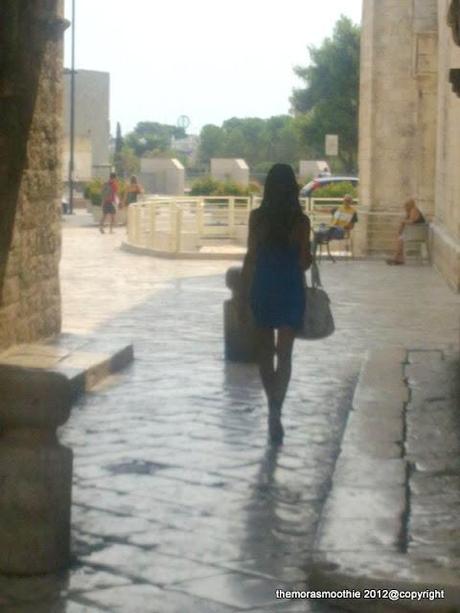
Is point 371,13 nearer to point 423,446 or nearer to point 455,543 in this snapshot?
Answer: point 423,446

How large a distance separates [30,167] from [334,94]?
233 ft

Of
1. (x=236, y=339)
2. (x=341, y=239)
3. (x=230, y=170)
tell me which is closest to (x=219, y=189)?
(x=341, y=239)

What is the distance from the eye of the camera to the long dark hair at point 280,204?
885 cm

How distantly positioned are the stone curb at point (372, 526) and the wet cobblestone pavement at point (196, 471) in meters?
0.15

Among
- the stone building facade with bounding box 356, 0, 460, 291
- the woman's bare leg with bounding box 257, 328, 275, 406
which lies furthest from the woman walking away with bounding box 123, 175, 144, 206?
the woman's bare leg with bounding box 257, 328, 275, 406

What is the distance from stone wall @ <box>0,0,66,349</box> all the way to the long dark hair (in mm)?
2492

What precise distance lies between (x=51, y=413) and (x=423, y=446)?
2.89 metres

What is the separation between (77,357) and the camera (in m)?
11.7

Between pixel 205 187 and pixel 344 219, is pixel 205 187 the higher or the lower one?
the higher one

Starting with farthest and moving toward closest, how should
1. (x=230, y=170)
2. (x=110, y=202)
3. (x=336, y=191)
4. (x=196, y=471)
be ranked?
(x=230, y=170) → (x=336, y=191) → (x=110, y=202) → (x=196, y=471)

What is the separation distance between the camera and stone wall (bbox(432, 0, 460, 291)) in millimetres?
21953

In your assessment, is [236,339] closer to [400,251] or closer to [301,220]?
→ [301,220]

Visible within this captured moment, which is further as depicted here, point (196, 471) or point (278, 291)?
point (278, 291)

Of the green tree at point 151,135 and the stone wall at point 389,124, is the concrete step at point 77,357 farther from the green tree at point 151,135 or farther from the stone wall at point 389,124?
the green tree at point 151,135
